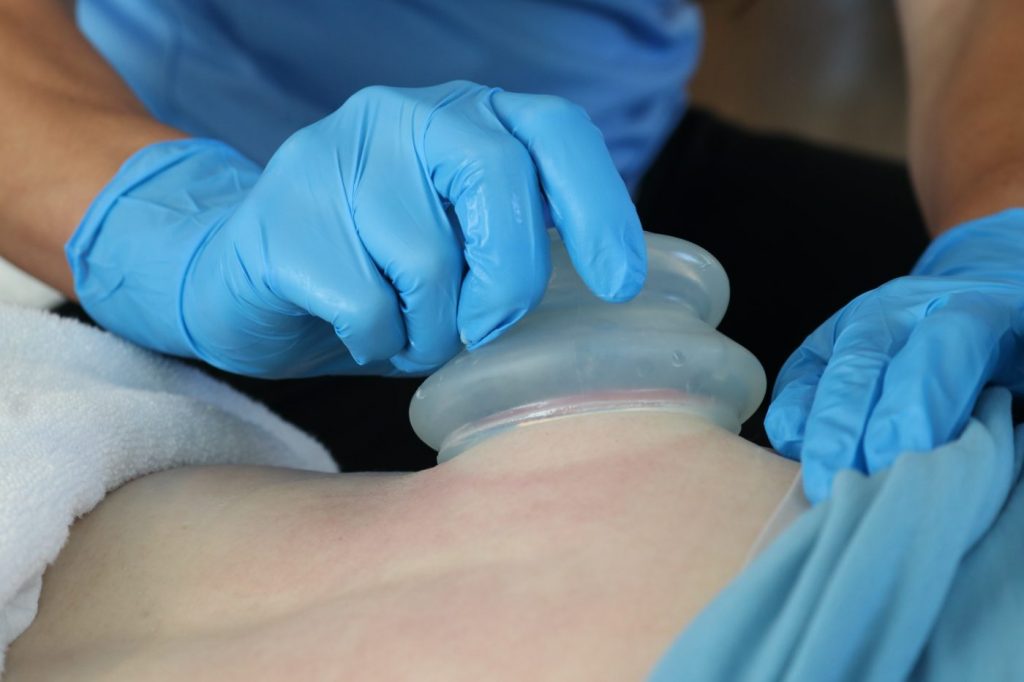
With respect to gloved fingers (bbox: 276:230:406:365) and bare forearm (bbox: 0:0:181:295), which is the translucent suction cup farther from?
bare forearm (bbox: 0:0:181:295)

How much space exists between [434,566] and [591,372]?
0.55 feet

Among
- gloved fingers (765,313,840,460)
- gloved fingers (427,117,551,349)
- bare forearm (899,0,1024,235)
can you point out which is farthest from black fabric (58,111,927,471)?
gloved fingers (427,117,551,349)

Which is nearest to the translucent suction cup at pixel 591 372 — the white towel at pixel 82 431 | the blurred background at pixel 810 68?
the white towel at pixel 82 431

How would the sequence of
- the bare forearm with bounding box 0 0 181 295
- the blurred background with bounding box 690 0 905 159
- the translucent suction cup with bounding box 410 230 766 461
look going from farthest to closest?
the blurred background with bounding box 690 0 905 159 < the bare forearm with bounding box 0 0 181 295 < the translucent suction cup with bounding box 410 230 766 461

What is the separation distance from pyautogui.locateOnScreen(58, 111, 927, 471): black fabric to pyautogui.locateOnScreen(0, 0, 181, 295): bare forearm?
0.11 meters

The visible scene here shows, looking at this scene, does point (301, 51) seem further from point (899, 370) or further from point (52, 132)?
point (899, 370)

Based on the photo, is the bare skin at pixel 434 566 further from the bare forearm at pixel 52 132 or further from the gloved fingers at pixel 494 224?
the bare forearm at pixel 52 132

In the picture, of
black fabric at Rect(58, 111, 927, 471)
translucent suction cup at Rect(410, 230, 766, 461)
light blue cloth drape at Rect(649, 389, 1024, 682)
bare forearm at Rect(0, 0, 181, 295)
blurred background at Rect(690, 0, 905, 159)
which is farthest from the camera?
blurred background at Rect(690, 0, 905, 159)

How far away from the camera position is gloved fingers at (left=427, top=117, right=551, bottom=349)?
0.72 meters

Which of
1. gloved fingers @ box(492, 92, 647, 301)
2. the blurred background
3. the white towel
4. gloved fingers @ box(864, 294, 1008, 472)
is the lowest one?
the blurred background

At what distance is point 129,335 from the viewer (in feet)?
3.20

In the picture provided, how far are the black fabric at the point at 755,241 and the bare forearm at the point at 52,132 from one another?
0.11m

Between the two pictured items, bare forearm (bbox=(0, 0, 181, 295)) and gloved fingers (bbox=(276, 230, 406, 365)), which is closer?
gloved fingers (bbox=(276, 230, 406, 365))

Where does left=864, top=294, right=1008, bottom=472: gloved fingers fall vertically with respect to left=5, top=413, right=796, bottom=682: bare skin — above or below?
above
